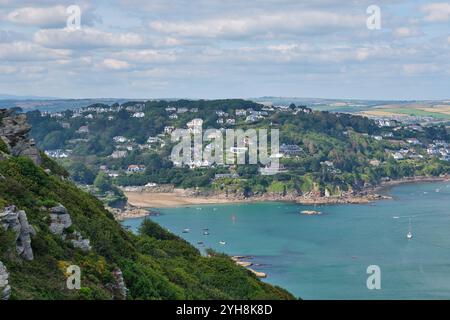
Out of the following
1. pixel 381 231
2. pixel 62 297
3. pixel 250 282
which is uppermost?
Result: pixel 62 297

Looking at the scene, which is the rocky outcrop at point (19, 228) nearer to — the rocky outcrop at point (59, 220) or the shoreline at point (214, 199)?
the rocky outcrop at point (59, 220)

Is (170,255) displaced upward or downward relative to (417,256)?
upward

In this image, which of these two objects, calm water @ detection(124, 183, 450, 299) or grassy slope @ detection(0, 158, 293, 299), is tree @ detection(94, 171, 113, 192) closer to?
calm water @ detection(124, 183, 450, 299)

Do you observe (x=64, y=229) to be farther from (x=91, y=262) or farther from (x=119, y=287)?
(x=119, y=287)

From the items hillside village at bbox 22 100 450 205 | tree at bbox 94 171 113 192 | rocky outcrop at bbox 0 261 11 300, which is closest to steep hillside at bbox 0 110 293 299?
rocky outcrop at bbox 0 261 11 300

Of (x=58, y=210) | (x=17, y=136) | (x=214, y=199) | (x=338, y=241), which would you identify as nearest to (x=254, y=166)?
(x=214, y=199)

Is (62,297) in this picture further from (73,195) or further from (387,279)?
(387,279)

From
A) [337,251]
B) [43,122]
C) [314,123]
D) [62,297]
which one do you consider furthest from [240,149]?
[62,297]
